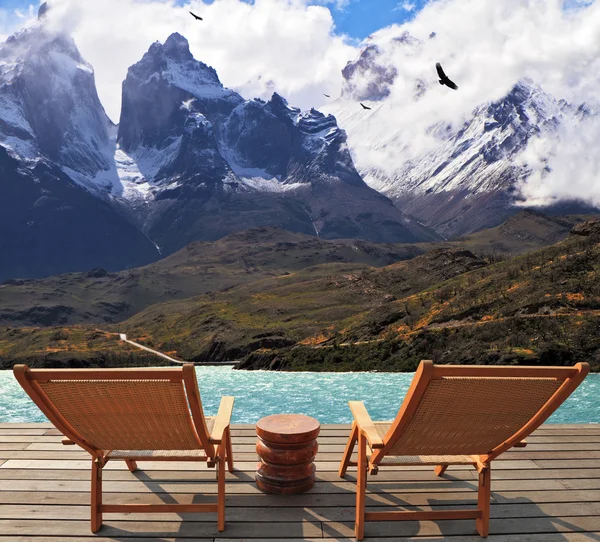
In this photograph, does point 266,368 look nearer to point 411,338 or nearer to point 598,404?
point 411,338

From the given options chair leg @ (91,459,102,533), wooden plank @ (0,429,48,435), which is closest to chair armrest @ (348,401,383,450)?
chair leg @ (91,459,102,533)

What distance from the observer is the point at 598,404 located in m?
16.7

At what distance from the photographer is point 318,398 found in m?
17.9

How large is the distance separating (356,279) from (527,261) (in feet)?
168

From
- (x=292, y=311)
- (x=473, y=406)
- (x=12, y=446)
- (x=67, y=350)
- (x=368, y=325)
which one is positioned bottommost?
(x=12, y=446)

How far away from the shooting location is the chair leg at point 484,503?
17.4 ft

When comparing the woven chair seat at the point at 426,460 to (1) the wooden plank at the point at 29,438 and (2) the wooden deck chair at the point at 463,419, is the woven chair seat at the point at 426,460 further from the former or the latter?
A: (1) the wooden plank at the point at 29,438

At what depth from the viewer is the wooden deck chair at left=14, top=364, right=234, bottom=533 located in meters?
4.77

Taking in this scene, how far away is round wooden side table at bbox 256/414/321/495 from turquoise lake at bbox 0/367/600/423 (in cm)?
885

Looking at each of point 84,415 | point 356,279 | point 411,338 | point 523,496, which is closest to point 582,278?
point 411,338

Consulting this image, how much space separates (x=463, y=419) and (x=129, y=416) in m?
2.86

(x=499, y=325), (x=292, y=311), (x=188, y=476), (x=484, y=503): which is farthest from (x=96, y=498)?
(x=292, y=311)

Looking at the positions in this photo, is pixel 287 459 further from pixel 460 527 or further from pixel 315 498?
pixel 460 527

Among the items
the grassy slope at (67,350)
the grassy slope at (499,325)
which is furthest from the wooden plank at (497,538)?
the grassy slope at (67,350)
